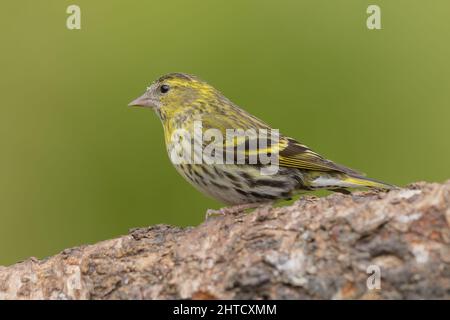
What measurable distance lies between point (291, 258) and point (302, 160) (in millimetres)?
1499

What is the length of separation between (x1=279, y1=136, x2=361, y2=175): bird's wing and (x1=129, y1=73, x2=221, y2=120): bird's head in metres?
0.77

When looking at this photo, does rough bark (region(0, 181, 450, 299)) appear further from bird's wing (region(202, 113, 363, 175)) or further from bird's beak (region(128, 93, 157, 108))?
bird's beak (region(128, 93, 157, 108))

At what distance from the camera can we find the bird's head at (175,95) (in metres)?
5.24

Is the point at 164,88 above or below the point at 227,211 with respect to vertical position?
above

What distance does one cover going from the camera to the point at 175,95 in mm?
5305

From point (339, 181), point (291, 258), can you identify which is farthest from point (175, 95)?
point (291, 258)

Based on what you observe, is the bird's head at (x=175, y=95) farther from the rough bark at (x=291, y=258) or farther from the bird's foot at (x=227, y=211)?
the rough bark at (x=291, y=258)

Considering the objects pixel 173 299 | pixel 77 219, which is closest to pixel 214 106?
pixel 77 219

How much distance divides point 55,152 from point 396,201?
361 cm

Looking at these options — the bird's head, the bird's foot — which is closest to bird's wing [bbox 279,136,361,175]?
the bird's foot

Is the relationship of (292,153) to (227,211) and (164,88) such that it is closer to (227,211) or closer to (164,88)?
(227,211)

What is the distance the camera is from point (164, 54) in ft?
20.8

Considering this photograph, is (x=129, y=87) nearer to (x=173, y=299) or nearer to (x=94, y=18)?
(x=94, y=18)

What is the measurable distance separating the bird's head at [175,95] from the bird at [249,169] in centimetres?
9
